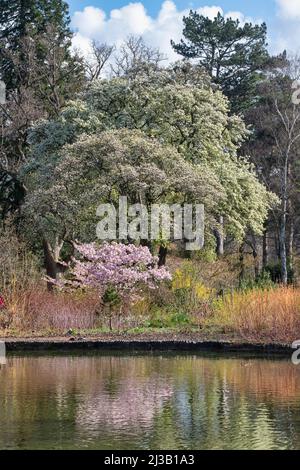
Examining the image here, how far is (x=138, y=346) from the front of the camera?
15812mm

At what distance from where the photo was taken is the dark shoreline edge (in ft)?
51.1

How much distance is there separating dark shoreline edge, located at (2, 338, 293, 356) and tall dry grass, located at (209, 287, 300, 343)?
85 cm

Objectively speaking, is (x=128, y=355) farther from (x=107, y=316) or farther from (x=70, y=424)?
(x=70, y=424)

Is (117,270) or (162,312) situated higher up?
(117,270)

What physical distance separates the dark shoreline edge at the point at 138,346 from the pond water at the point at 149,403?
0.87m

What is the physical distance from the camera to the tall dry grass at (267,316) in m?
16.3

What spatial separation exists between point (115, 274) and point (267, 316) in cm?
435

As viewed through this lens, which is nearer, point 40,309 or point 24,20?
point 40,309

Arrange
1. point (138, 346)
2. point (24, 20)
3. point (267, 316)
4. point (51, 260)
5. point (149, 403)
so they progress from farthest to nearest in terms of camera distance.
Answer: point (24, 20) < point (51, 260) < point (267, 316) < point (138, 346) < point (149, 403)

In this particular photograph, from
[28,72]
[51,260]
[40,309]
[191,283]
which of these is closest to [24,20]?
[28,72]

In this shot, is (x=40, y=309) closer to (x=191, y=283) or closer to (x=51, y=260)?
(x=191, y=283)

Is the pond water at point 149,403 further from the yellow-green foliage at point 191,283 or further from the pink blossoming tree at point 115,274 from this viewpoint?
the yellow-green foliage at point 191,283

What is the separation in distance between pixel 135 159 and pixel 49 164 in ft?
11.3
